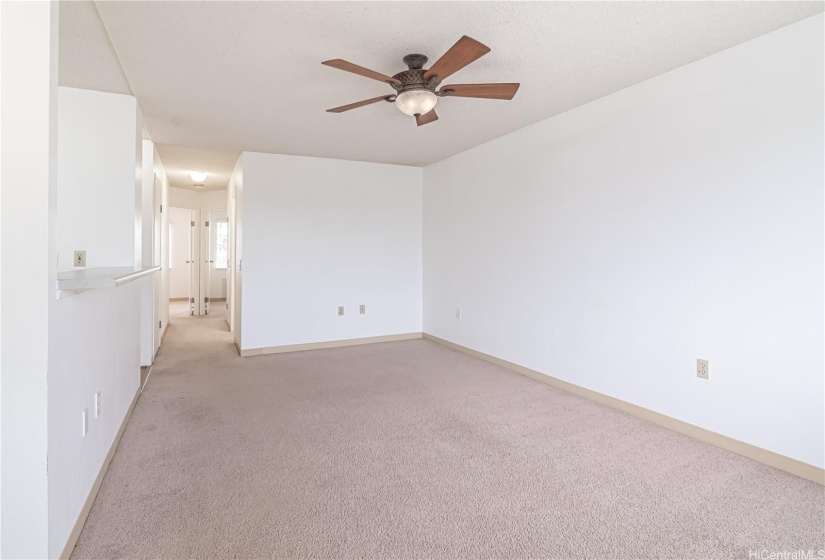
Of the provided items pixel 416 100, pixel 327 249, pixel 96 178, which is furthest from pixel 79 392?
pixel 327 249

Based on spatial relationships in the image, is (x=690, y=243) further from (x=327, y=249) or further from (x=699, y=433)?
(x=327, y=249)

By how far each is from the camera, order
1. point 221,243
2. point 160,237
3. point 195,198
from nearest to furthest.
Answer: point 160,237 < point 195,198 < point 221,243

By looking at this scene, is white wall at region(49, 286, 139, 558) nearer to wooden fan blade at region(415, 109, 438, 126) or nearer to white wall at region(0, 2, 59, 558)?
white wall at region(0, 2, 59, 558)

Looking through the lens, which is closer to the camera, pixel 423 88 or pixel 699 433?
pixel 423 88

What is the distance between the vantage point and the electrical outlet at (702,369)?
8.61ft

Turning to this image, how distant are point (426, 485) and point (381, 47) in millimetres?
2351

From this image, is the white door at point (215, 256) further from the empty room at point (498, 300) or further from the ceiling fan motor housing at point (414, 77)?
the ceiling fan motor housing at point (414, 77)

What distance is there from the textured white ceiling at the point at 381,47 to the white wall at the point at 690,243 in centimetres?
25

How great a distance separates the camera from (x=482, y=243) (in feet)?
15.3

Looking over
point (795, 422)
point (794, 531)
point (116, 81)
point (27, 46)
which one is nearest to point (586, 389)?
point (795, 422)

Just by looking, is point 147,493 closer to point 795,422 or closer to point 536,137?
point 795,422

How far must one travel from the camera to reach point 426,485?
6.97ft

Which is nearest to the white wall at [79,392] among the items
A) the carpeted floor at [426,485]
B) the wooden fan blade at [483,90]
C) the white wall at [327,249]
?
the carpeted floor at [426,485]

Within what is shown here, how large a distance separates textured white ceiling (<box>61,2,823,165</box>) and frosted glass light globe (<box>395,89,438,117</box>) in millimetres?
227
